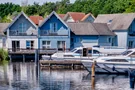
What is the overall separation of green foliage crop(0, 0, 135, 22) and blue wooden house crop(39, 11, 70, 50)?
110 feet

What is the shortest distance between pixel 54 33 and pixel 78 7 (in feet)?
242

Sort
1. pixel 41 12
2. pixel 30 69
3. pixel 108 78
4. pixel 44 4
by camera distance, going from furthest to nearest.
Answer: pixel 44 4
pixel 41 12
pixel 30 69
pixel 108 78

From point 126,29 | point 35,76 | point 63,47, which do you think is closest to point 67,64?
point 35,76

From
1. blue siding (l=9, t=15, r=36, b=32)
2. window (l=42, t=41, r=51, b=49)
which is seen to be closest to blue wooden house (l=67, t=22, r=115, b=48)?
window (l=42, t=41, r=51, b=49)

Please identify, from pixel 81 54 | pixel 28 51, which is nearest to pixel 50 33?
pixel 28 51

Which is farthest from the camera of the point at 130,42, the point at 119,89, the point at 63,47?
the point at 130,42

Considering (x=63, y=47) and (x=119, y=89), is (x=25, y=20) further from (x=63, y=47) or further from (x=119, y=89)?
(x=119, y=89)

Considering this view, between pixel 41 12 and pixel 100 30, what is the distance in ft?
284

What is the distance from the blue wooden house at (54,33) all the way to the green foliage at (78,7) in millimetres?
33502

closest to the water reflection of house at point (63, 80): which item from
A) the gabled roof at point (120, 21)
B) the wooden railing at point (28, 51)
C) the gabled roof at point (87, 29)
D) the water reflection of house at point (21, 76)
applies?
the water reflection of house at point (21, 76)

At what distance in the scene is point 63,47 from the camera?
2955 inches

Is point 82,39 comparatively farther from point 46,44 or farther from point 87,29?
point 46,44

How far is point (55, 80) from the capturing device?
4772cm

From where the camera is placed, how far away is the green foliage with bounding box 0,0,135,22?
391 feet
